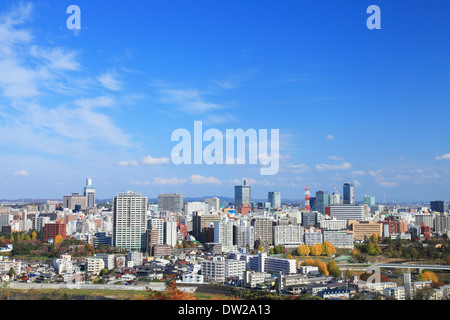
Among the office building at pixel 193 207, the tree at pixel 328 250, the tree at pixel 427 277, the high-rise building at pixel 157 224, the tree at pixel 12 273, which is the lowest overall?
the tree at pixel 328 250

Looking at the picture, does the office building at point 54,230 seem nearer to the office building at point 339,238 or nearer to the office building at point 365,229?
the office building at point 339,238

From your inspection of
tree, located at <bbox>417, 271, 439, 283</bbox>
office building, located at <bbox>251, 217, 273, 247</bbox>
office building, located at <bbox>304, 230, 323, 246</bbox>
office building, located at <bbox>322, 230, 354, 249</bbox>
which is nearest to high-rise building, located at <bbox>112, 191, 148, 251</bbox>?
office building, located at <bbox>251, 217, 273, 247</bbox>

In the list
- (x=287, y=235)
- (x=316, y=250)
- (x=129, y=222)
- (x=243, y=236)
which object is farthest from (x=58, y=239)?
(x=316, y=250)

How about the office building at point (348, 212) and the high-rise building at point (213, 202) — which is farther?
the high-rise building at point (213, 202)

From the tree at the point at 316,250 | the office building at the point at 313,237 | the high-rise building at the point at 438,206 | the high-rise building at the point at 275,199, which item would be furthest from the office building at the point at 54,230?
the high-rise building at the point at 438,206

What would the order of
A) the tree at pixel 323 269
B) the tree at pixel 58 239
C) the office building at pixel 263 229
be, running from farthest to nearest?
the office building at pixel 263 229 → the tree at pixel 58 239 → the tree at pixel 323 269

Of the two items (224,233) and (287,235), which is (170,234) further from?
(287,235)

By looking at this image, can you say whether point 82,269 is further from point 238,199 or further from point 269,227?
point 238,199

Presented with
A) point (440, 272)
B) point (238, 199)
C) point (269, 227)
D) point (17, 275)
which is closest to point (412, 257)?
point (440, 272)
